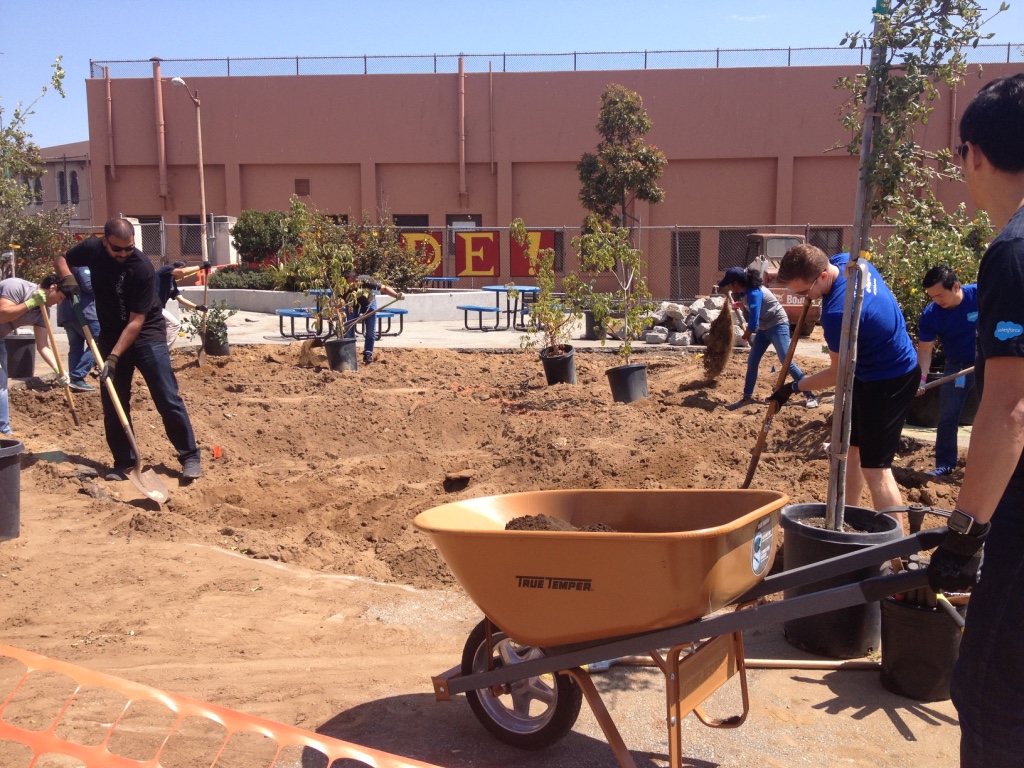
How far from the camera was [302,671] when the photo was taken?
12.2 ft

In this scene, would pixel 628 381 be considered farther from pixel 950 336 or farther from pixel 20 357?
pixel 20 357

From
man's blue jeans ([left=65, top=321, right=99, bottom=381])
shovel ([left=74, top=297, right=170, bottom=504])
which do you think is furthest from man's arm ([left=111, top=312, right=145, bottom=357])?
man's blue jeans ([left=65, top=321, right=99, bottom=381])

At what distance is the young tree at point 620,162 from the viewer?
25.1m

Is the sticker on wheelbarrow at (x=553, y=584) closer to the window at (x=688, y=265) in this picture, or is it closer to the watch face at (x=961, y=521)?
the watch face at (x=961, y=521)

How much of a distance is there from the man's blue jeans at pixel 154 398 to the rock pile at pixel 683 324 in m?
9.32

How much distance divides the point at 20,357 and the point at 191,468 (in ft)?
15.6

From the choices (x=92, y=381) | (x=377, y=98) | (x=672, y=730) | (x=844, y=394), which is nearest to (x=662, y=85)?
(x=377, y=98)

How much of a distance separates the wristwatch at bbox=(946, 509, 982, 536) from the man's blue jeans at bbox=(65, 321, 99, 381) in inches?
360

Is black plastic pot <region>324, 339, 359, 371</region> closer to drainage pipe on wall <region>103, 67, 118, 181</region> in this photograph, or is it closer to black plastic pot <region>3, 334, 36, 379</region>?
black plastic pot <region>3, 334, 36, 379</region>

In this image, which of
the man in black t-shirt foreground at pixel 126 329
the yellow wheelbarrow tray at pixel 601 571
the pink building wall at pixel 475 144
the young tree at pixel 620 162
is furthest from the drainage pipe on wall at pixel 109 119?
the yellow wheelbarrow tray at pixel 601 571

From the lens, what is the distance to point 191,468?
6.78 meters

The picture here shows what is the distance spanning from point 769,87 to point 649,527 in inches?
1075

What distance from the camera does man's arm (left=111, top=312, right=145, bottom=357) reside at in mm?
6277

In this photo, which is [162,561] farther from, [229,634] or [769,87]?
[769,87]
